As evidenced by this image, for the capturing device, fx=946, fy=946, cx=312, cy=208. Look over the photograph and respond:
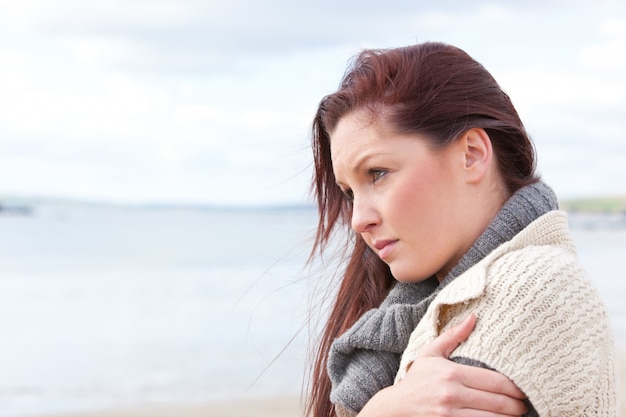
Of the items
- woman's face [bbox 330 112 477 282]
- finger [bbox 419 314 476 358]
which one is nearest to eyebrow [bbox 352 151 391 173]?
woman's face [bbox 330 112 477 282]

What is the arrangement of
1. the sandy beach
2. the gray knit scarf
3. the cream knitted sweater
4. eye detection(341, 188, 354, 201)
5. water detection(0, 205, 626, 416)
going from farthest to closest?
1. water detection(0, 205, 626, 416)
2. the sandy beach
3. eye detection(341, 188, 354, 201)
4. the gray knit scarf
5. the cream knitted sweater

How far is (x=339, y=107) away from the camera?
6.59ft

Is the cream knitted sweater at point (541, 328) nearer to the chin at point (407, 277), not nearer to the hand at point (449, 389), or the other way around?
the hand at point (449, 389)

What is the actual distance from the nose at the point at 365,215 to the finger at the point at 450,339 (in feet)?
0.99

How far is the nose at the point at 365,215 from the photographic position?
191 cm

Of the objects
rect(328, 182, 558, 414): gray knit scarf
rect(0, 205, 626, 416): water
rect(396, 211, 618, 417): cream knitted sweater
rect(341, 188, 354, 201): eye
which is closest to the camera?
rect(396, 211, 618, 417): cream knitted sweater

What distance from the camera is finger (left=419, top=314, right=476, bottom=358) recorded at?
167 cm

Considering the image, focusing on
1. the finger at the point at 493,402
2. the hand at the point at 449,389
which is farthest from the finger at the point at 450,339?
the finger at the point at 493,402

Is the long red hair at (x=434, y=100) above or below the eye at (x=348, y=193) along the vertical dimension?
above

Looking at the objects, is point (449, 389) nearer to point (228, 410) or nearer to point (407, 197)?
point (407, 197)

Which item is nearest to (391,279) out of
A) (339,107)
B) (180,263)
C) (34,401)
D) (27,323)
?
(339,107)

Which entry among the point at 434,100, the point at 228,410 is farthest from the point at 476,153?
the point at 228,410

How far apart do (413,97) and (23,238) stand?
29.5 m

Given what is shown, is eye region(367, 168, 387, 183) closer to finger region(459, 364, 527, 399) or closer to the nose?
the nose
